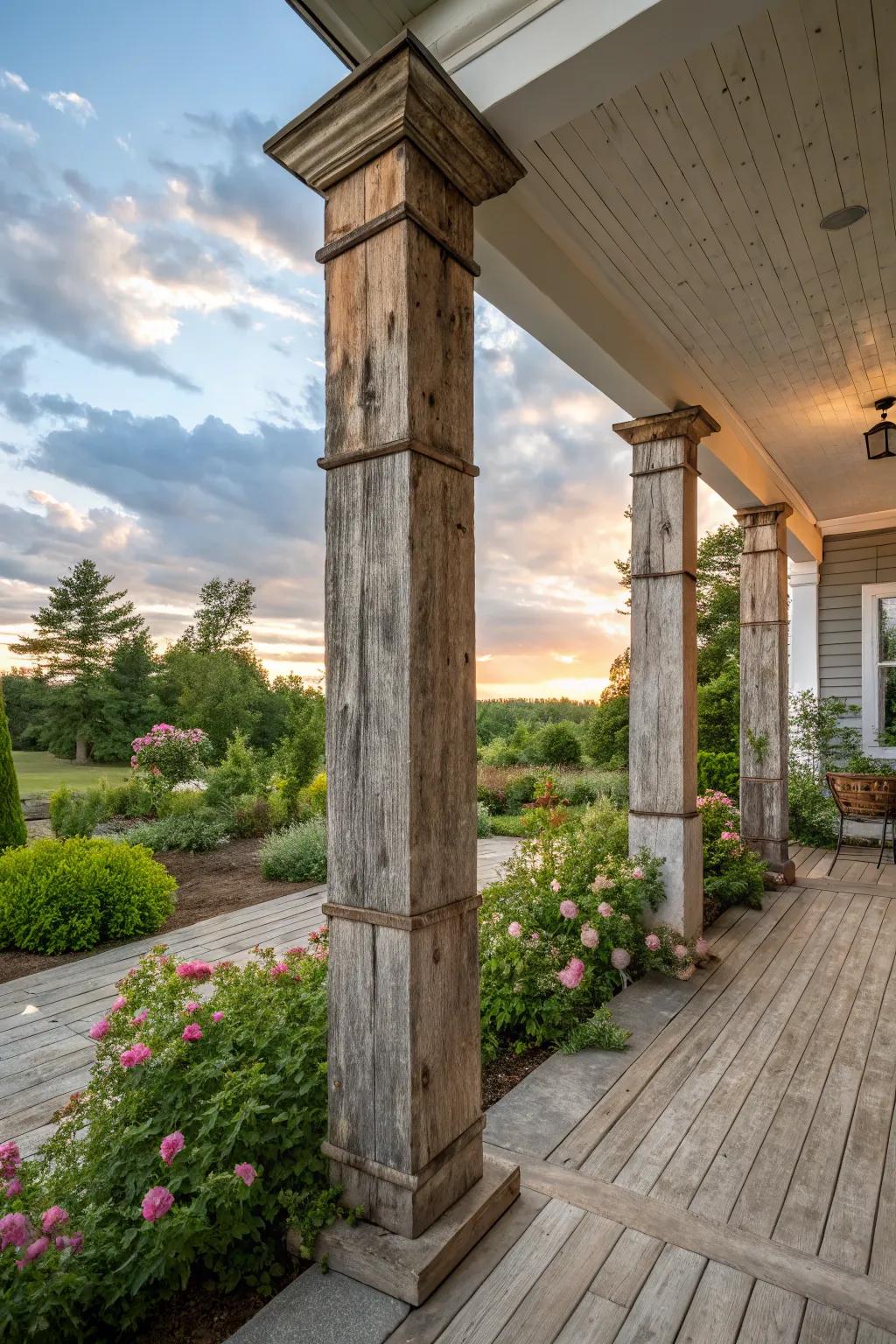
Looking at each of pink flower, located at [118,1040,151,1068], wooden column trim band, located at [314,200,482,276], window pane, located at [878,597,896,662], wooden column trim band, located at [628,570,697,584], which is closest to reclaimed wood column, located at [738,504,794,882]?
wooden column trim band, located at [628,570,697,584]

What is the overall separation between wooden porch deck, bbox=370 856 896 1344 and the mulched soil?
102 inches

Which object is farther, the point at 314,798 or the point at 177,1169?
the point at 314,798

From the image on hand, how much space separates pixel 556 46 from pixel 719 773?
19.9ft

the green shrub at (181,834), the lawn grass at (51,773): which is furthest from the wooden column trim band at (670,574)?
the lawn grass at (51,773)

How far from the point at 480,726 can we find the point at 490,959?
946 cm

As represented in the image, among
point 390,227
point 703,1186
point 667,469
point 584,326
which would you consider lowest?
point 703,1186

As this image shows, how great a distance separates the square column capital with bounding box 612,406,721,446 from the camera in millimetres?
3162

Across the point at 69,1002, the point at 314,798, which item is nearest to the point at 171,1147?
the point at 69,1002

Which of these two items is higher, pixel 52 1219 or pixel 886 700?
pixel 886 700

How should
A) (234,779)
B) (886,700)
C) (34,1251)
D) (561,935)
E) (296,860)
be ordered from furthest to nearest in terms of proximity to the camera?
(234,779) → (886,700) → (296,860) → (561,935) → (34,1251)

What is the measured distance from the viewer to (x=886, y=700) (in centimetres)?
633

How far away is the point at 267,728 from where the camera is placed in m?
15.1

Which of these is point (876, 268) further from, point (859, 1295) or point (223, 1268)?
point (223, 1268)

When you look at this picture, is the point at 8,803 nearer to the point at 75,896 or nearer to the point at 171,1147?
the point at 75,896
